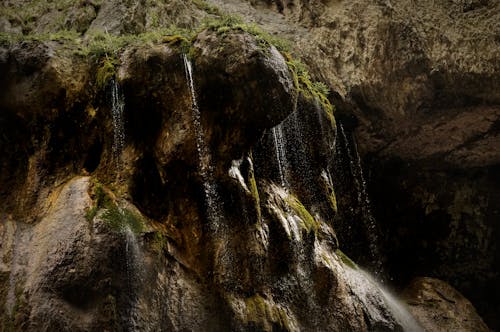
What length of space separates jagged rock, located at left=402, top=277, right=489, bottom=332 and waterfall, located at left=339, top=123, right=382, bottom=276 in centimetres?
197

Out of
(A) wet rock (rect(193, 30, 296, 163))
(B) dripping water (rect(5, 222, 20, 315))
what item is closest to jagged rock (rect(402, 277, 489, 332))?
(A) wet rock (rect(193, 30, 296, 163))

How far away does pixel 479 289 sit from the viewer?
16.3m

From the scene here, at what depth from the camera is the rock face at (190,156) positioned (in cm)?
705

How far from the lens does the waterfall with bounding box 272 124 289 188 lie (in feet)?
35.7

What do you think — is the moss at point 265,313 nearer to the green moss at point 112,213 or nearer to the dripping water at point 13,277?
the green moss at point 112,213

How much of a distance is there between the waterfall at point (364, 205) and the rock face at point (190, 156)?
86.4 inches

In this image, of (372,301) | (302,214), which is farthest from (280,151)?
(372,301)

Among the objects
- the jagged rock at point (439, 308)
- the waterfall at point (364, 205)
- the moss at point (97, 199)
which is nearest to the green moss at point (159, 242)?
the moss at point (97, 199)

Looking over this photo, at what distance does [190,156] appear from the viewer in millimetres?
8508

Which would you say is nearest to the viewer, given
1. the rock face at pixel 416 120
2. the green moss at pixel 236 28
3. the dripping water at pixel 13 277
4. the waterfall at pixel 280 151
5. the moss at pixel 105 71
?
the dripping water at pixel 13 277

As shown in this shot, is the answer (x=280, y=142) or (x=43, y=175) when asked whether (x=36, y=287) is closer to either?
(x=43, y=175)

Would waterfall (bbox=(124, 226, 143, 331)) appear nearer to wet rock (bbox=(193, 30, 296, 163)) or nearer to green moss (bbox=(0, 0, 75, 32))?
wet rock (bbox=(193, 30, 296, 163))

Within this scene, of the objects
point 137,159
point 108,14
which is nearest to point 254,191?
point 137,159

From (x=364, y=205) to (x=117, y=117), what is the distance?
33.1 ft
